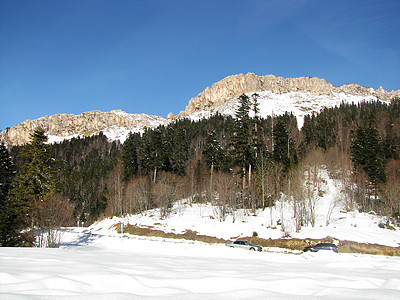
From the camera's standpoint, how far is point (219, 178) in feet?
140

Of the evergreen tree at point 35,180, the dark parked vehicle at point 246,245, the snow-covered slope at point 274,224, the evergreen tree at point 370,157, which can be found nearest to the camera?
the dark parked vehicle at point 246,245

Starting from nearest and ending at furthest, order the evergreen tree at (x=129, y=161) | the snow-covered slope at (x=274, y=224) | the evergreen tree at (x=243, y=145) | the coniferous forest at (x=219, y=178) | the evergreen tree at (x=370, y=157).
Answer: the coniferous forest at (x=219, y=178) < the snow-covered slope at (x=274, y=224) < the evergreen tree at (x=243, y=145) < the evergreen tree at (x=370, y=157) < the evergreen tree at (x=129, y=161)

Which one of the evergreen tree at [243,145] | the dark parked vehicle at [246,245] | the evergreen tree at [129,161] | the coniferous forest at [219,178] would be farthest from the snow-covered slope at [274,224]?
the evergreen tree at [129,161]

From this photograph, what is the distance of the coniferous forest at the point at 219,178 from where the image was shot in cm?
2628

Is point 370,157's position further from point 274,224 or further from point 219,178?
point 219,178

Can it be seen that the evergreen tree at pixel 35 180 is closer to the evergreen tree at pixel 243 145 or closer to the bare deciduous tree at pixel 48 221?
the bare deciduous tree at pixel 48 221

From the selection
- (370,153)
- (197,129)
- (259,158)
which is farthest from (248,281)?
(197,129)

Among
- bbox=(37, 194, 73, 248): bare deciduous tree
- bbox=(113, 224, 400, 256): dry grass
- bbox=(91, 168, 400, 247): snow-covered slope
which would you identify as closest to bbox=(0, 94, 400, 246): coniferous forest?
bbox=(37, 194, 73, 248): bare deciduous tree

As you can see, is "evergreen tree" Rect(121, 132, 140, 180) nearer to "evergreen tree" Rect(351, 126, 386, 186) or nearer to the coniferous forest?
the coniferous forest

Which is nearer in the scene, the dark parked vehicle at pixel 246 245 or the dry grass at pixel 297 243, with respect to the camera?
the dark parked vehicle at pixel 246 245

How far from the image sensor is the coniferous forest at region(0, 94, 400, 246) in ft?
86.2

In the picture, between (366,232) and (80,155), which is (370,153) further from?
(80,155)

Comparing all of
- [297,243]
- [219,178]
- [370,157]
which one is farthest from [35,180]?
[370,157]

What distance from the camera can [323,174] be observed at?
61.1 meters
